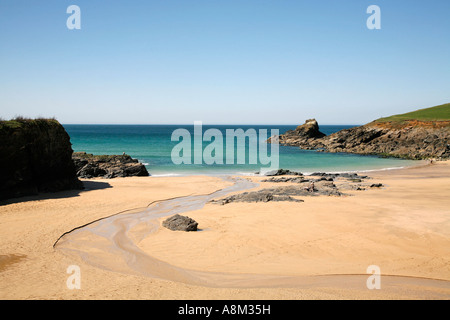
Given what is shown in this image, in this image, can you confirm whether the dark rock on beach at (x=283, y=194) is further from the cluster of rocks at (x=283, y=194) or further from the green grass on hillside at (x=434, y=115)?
the green grass on hillside at (x=434, y=115)

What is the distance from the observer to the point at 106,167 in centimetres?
3284

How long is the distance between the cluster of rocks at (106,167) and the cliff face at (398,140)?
→ 1734 inches

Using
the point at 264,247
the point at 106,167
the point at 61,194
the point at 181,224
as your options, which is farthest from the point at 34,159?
the point at 264,247

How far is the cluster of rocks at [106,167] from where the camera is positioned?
30.6 m

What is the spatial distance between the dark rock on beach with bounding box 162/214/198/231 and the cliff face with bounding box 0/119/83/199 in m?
11.4

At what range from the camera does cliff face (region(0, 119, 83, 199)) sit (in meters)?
19.2

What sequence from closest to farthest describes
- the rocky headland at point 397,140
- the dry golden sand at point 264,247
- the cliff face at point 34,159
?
the dry golden sand at point 264,247 → the cliff face at point 34,159 → the rocky headland at point 397,140

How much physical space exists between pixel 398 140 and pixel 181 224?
2371 inches

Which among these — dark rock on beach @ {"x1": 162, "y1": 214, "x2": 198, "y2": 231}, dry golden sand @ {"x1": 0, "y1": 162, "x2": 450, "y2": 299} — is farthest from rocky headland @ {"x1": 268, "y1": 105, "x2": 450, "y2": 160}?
dark rock on beach @ {"x1": 162, "y1": 214, "x2": 198, "y2": 231}

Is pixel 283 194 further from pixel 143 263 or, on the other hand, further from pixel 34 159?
pixel 34 159

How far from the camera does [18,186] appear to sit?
19766 millimetres

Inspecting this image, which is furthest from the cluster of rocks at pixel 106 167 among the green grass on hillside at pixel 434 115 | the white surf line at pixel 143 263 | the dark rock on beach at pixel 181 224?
the green grass on hillside at pixel 434 115
